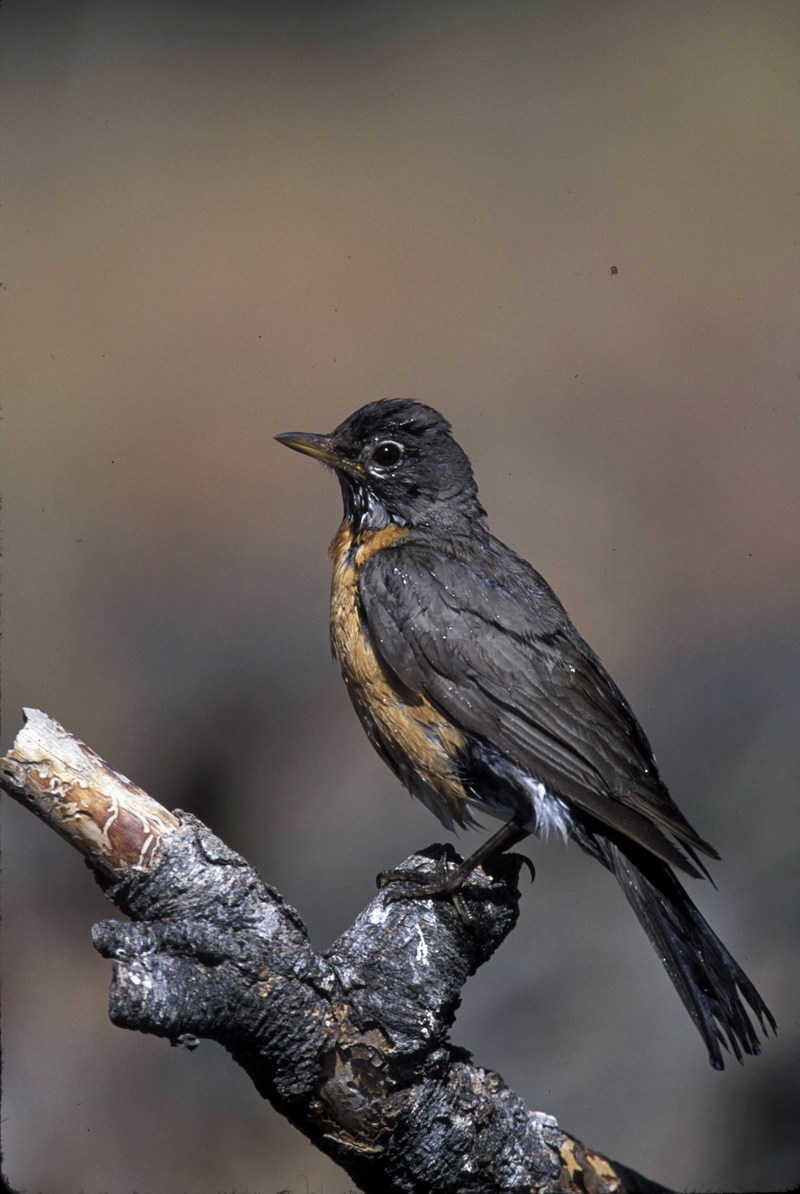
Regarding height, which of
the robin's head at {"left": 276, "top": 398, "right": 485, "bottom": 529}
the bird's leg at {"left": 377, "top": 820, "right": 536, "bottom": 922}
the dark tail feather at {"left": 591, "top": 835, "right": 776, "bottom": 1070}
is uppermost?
the robin's head at {"left": 276, "top": 398, "right": 485, "bottom": 529}

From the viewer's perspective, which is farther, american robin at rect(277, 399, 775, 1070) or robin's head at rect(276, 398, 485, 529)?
robin's head at rect(276, 398, 485, 529)

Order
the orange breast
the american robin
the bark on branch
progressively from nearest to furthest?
the bark on branch → the american robin → the orange breast

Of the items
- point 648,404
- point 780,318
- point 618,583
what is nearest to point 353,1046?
point 618,583

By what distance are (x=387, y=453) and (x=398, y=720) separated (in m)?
1.45

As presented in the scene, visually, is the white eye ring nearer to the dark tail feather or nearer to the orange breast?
the orange breast

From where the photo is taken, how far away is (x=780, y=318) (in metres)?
10.6

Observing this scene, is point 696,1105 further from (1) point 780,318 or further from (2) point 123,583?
(1) point 780,318

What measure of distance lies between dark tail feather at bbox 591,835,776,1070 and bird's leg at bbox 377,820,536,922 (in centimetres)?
47

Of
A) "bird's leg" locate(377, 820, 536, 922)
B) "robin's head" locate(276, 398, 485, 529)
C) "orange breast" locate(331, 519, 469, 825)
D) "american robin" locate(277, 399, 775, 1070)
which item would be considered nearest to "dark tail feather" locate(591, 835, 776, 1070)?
"american robin" locate(277, 399, 775, 1070)

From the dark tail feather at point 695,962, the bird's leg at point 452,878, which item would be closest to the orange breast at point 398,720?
the bird's leg at point 452,878

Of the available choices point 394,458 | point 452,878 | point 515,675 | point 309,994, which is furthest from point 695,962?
point 394,458

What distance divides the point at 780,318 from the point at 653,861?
Result: 24.9 feet

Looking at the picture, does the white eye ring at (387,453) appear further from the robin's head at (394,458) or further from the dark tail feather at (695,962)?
the dark tail feather at (695,962)

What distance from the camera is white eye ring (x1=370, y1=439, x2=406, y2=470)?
5.55 m
